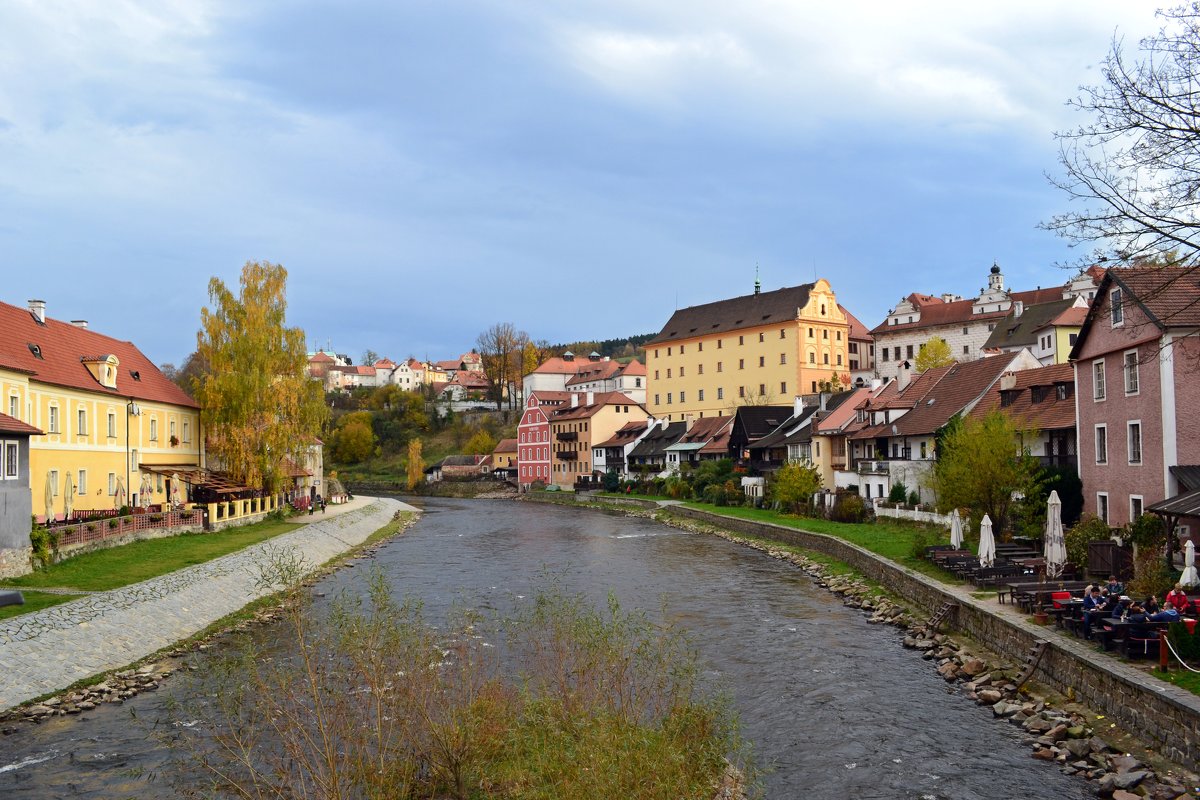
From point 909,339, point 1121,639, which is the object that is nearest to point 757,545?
point 1121,639

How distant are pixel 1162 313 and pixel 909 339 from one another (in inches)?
2469

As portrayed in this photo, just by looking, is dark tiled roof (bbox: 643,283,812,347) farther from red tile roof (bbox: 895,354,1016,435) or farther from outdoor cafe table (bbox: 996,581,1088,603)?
outdoor cafe table (bbox: 996,581,1088,603)

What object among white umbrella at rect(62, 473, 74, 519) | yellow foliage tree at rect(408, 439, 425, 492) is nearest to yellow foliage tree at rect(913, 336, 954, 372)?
white umbrella at rect(62, 473, 74, 519)

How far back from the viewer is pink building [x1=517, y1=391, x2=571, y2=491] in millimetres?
90188

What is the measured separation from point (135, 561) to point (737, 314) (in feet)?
224

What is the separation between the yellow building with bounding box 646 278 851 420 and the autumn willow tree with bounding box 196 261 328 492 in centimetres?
4604

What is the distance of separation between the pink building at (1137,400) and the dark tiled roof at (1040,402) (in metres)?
3.07

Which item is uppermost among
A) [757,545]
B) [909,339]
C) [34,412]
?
[909,339]

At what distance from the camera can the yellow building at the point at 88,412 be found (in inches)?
1194

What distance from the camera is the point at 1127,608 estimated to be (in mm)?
14844

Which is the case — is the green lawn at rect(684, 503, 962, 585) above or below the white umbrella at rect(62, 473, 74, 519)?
below

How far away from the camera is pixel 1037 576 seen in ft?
66.8

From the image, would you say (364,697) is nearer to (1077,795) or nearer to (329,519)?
(1077,795)

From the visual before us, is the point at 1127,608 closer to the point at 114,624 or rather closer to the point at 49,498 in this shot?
the point at 114,624
